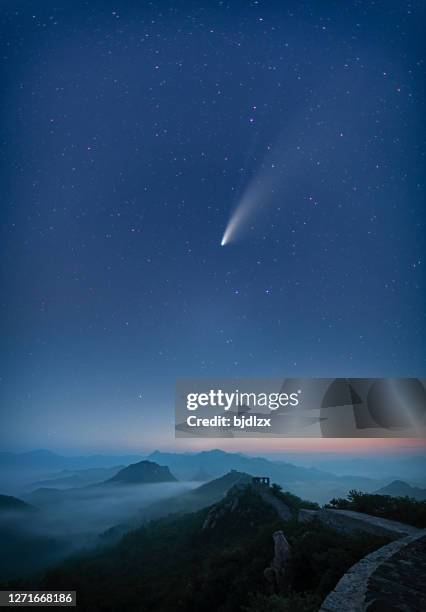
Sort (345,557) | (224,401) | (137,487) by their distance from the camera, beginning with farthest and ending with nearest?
1. (137,487)
2. (224,401)
3. (345,557)

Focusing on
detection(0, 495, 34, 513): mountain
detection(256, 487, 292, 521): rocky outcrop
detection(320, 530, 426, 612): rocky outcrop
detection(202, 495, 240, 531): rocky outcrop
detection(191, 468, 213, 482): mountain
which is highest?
detection(320, 530, 426, 612): rocky outcrop

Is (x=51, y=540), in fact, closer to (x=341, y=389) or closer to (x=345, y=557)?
(x=341, y=389)

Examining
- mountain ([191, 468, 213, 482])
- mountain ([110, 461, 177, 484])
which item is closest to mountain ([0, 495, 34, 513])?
mountain ([110, 461, 177, 484])

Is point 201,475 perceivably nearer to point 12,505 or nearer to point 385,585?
point 12,505

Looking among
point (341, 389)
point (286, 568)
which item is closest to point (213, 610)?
point (286, 568)

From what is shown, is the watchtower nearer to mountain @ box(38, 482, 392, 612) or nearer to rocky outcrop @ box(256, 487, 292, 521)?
rocky outcrop @ box(256, 487, 292, 521)

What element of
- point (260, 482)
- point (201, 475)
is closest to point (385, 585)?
point (260, 482)
